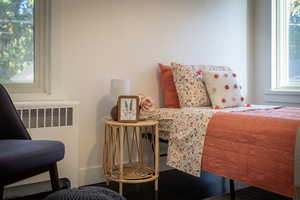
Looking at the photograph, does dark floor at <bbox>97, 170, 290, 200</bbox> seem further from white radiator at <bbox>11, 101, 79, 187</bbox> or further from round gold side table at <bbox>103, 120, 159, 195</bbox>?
white radiator at <bbox>11, 101, 79, 187</bbox>

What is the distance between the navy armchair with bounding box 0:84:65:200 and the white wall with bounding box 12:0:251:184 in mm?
376

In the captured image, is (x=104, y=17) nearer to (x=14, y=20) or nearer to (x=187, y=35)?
(x=14, y=20)

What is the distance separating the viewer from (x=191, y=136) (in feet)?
7.35

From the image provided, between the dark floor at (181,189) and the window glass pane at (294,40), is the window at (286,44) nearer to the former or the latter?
the window glass pane at (294,40)

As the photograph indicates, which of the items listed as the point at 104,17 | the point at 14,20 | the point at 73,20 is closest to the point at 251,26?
the point at 104,17

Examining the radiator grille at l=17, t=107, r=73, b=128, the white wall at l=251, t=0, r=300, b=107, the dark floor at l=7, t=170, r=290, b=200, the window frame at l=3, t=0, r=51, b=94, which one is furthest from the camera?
the white wall at l=251, t=0, r=300, b=107

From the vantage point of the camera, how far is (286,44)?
3.52 m

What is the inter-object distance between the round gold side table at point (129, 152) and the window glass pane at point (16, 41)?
77 cm

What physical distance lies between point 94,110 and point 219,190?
1197mm

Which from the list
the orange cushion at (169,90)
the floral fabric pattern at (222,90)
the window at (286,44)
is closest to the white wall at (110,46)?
the orange cushion at (169,90)

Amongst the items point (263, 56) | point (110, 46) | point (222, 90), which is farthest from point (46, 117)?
point (263, 56)

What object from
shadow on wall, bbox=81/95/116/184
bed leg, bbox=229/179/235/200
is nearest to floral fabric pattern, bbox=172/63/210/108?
shadow on wall, bbox=81/95/116/184

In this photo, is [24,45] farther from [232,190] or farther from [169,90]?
[232,190]

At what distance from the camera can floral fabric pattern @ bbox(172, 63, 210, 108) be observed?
8.59 feet
